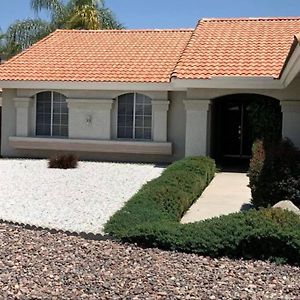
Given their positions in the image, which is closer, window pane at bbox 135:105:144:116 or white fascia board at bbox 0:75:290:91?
white fascia board at bbox 0:75:290:91

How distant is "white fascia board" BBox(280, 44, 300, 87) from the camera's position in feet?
39.6

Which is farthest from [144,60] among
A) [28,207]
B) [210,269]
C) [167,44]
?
[210,269]

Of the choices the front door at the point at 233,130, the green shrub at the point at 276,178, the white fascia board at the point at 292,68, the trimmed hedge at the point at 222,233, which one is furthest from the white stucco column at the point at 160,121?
the trimmed hedge at the point at 222,233

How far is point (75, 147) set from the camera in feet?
73.9

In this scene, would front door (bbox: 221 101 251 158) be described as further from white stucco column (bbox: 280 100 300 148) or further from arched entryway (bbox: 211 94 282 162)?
white stucco column (bbox: 280 100 300 148)

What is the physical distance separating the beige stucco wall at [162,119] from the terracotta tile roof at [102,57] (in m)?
0.67

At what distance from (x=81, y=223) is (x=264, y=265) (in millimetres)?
3922

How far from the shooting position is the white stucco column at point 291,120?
19547mm

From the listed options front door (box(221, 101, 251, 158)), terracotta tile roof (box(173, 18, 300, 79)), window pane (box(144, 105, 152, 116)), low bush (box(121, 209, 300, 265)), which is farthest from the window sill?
low bush (box(121, 209, 300, 265))

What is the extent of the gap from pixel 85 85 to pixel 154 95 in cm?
262

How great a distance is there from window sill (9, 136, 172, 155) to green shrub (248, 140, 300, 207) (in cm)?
971

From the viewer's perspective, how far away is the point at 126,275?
23.1ft

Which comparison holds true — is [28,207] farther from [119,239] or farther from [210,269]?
[210,269]

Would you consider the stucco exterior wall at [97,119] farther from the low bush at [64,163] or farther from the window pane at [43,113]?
the low bush at [64,163]
